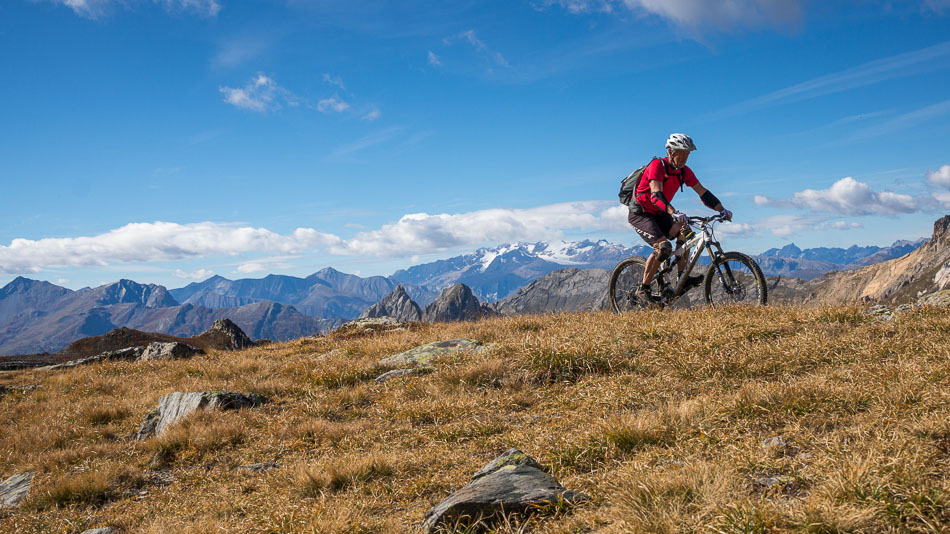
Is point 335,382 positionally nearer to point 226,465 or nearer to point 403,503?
point 226,465

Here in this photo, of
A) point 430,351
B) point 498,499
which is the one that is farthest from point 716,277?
point 498,499

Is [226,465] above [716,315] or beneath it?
beneath

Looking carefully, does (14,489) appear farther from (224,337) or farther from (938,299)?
(224,337)

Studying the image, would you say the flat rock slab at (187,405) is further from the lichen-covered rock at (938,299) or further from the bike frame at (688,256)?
the lichen-covered rock at (938,299)

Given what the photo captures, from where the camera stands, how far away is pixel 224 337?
1280 inches

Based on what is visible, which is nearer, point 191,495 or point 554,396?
point 191,495

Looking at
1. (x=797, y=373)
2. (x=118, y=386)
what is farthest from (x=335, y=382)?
(x=797, y=373)

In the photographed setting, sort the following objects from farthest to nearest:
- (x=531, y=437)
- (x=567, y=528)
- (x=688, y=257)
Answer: (x=688, y=257) → (x=531, y=437) → (x=567, y=528)

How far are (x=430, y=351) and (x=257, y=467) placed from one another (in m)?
4.70

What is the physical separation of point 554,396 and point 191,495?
4.72m

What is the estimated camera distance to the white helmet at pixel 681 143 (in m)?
11.2

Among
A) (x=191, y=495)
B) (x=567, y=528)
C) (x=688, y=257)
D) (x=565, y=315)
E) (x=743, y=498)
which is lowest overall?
(x=191, y=495)

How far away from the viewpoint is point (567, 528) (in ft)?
12.5

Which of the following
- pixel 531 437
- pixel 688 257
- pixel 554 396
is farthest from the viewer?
pixel 688 257
